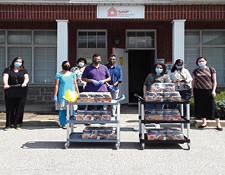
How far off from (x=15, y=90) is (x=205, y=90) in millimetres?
4873

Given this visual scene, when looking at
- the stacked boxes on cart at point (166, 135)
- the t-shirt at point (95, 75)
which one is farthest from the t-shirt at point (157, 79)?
the stacked boxes on cart at point (166, 135)

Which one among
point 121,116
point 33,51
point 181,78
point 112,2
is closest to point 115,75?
point 181,78

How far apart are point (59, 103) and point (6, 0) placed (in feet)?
14.2

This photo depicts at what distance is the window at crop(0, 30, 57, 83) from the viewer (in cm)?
1285

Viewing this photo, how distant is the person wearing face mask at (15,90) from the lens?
805cm

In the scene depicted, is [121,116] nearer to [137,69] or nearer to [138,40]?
[138,40]

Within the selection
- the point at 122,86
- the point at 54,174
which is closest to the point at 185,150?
the point at 54,174

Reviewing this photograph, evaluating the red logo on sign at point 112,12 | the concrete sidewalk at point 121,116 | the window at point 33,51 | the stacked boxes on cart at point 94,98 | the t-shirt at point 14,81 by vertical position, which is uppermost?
the red logo on sign at point 112,12

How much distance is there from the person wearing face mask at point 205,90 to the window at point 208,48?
198 inches

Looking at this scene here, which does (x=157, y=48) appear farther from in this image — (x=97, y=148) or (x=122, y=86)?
(x=97, y=148)

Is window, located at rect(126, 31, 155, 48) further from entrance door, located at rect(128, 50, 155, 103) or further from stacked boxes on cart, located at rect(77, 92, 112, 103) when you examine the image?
stacked boxes on cart, located at rect(77, 92, 112, 103)

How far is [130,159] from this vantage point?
530 centimetres

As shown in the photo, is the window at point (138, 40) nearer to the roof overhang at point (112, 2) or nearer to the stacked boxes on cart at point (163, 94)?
the roof overhang at point (112, 2)

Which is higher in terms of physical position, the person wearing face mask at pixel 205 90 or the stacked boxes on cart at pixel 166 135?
the person wearing face mask at pixel 205 90
